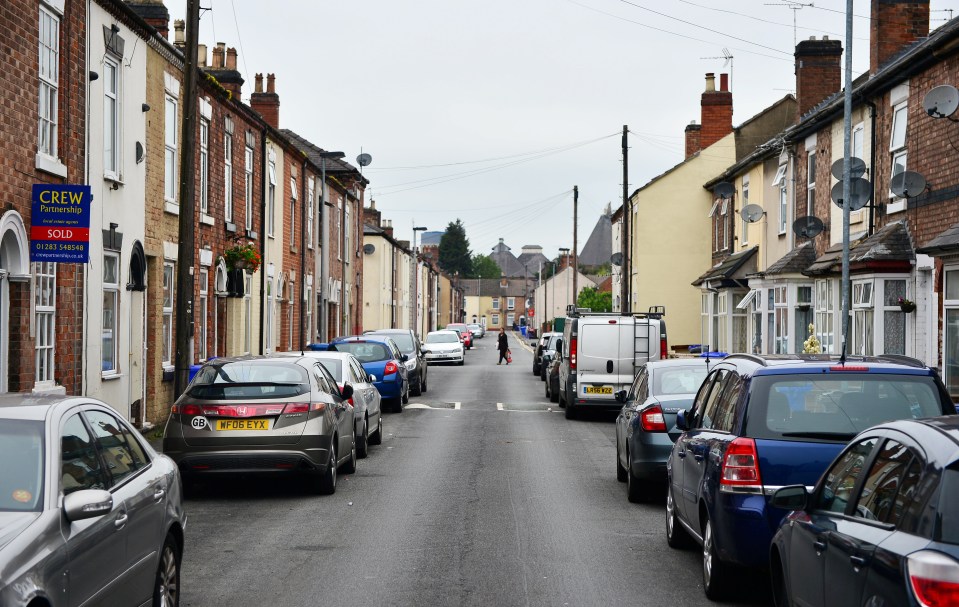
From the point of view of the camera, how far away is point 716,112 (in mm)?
45406

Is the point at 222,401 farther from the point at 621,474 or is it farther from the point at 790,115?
the point at 790,115

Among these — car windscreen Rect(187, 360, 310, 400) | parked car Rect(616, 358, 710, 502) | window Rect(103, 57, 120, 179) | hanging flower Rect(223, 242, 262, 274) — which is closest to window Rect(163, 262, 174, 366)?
window Rect(103, 57, 120, 179)

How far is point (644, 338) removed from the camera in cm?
2286

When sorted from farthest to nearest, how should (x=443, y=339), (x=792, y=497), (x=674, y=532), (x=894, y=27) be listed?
(x=443, y=339), (x=894, y=27), (x=674, y=532), (x=792, y=497)

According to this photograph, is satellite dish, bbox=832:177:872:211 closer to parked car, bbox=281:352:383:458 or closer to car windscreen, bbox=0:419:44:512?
parked car, bbox=281:352:383:458

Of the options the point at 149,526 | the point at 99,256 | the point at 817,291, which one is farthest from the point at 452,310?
the point at 149,526

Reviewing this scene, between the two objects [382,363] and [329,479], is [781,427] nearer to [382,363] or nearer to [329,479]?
[329,479]

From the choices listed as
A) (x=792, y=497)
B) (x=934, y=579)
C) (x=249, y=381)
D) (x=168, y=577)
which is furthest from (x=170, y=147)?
(x=934, y=579)

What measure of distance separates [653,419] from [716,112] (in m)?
35.5

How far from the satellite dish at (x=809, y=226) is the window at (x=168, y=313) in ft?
43.9

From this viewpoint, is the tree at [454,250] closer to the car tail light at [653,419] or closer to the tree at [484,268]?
the tree at [484,268]

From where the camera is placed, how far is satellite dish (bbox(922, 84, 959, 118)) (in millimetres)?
16562

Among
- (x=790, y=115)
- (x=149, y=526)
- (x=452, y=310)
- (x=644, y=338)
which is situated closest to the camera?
(x=149, y=526)

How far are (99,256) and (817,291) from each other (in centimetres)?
1560
